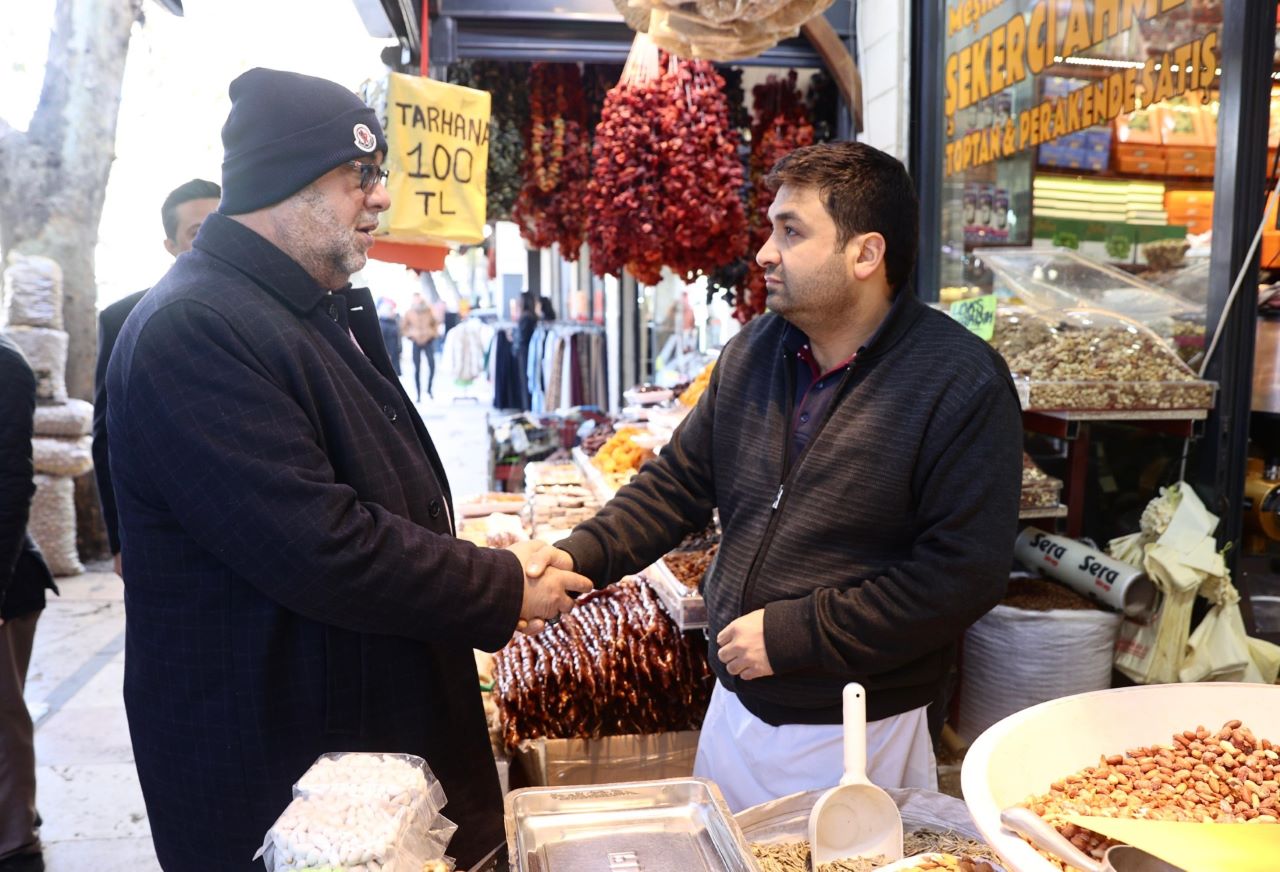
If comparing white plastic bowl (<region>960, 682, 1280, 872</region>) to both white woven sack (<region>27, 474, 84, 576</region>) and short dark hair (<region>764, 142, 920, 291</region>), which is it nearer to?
short dark hair (<region>764, 142, 920, 291</region>)

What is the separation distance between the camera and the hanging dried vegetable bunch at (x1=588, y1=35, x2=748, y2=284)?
3.94m

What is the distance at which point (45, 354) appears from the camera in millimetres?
6426

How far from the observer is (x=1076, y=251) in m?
3.51

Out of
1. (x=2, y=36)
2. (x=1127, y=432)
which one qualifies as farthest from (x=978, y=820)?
(x=2, y=36)

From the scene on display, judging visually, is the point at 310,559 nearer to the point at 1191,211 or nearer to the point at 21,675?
the point at 21,675

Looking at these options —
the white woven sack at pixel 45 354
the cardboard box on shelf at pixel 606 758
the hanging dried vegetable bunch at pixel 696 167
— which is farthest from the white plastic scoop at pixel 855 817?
the white woven sack at pixel 45 354

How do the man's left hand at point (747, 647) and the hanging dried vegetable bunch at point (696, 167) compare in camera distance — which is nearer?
the man's left hand at point (747, 647)

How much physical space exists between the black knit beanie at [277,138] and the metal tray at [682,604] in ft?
4.72

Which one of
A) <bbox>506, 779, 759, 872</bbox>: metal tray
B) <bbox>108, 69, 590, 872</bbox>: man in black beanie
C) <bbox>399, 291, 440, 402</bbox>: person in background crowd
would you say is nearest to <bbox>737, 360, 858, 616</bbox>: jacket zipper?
<bbox>108, 69, 590, 872</bbox>: man in black beanie

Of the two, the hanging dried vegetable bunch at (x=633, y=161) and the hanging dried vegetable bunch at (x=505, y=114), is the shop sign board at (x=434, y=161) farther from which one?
the hanging dried vegetable bunch at (x=505, y=114)

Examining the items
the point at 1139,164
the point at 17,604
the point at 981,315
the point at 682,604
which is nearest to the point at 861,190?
the point at 682,604

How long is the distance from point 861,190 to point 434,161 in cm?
191

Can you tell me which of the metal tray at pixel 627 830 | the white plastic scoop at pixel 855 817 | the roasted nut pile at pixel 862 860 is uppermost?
the metal tray at pixel 627 830

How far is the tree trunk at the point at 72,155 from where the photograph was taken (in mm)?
6660
